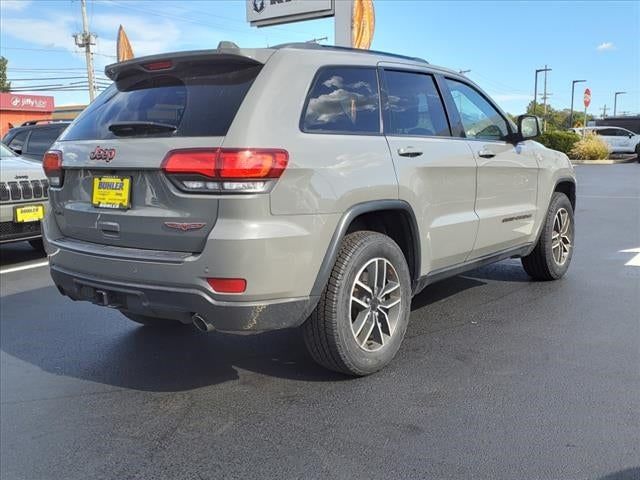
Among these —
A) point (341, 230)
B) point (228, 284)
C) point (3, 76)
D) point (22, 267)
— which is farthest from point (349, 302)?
point (3, 76)

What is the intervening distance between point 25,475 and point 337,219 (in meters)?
1.93

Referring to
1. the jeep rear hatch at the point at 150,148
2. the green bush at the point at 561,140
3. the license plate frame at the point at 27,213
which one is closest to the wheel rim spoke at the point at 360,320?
the jeep rear hatch at the point at 150,148

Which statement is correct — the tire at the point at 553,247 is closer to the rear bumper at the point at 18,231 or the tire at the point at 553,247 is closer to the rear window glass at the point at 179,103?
the rear window glass at the point at 179,103

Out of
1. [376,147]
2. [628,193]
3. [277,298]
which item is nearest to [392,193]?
[376,147]

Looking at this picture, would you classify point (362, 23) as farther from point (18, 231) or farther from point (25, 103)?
point (25, 103)

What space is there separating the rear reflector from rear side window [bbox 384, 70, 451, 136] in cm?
138

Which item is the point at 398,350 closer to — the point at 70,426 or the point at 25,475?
the point at 70,426

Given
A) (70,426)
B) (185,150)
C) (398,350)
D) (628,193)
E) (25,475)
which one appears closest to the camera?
(25,475)

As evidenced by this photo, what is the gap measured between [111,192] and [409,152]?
177 cm

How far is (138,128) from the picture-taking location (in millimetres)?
3314

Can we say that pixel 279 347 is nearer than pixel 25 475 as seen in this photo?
No

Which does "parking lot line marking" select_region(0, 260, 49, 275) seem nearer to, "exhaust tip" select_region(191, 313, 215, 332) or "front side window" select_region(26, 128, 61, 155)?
"front side window" select_region(26, 128, 61, 155)

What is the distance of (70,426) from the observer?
10.7ft

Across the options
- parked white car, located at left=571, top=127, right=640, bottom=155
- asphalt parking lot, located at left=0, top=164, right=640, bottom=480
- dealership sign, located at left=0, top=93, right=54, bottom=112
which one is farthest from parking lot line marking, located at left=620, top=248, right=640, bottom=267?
dealership sign, located at left=0, top=93, right=54, bottom=112
